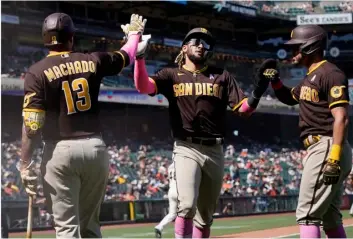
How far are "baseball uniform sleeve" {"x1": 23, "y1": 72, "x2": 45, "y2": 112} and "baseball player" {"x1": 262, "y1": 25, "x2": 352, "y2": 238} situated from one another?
83.2 inches

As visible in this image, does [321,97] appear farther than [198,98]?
No

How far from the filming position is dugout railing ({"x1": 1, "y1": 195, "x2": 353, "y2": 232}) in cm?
1712

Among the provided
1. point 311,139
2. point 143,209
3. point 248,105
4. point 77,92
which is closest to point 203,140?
point 248,105

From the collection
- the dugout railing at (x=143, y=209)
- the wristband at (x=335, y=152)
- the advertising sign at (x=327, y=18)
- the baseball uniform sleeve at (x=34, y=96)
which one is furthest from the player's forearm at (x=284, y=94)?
the advertising sign at (x=327, y=18)

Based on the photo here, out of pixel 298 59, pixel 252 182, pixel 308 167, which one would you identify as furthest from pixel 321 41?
pixel 252 182

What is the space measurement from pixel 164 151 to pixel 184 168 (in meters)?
25.1

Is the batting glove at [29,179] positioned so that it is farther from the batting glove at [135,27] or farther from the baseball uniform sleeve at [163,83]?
the baseball uniform sleeve at [163,83]

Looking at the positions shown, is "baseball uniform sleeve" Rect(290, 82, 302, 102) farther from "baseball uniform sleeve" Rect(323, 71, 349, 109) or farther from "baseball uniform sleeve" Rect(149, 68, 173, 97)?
"baseball uniform sleeve" Rect(149, 68, 173, 97)

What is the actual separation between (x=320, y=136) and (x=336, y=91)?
43cm

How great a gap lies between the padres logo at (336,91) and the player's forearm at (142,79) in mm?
1789

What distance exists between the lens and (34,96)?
5637 mm

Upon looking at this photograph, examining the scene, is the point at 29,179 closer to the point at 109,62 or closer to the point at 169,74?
the point at 109,62

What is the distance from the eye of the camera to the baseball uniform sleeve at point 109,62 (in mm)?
5855

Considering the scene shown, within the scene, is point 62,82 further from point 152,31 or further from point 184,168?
point 152,31
